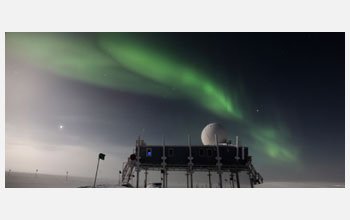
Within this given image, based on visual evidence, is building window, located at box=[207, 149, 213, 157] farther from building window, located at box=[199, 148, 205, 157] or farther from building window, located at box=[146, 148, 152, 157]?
building window, located at box=[146, 148, 152, 157]

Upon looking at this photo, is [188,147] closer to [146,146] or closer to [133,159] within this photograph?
[146,146]

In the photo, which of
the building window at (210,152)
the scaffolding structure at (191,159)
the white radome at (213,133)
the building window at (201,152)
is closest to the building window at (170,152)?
the scaffolding structure at (191,159)

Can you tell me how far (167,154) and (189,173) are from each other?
210 inches

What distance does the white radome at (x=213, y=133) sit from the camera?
41.4 metres

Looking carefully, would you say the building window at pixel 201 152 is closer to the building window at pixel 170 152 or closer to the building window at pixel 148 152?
the building window at pixel 170 152

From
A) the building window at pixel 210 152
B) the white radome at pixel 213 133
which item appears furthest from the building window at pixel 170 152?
the white radome at pixel 213 133

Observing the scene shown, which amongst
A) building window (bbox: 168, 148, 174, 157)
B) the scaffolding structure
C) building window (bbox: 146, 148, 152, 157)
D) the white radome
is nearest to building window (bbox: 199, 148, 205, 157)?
the scaffolding structure

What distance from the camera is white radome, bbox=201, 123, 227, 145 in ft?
136

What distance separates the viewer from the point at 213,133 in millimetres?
41781

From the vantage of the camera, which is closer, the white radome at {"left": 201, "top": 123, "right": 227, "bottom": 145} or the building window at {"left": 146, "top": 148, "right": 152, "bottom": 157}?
the building window at {"left": 146, "top": 148, "right": 152, "bottom": 157}

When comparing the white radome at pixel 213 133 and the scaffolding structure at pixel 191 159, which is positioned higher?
the white radome at pixel 213 133

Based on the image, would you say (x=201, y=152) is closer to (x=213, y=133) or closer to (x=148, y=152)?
(x=213, y=133)

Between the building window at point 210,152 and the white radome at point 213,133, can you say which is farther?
the white radome at point 213,133

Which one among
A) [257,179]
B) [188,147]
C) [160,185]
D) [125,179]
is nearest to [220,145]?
[188,147]
